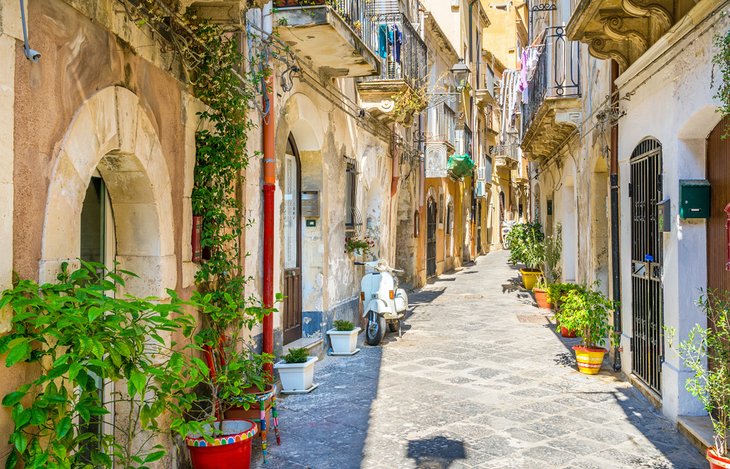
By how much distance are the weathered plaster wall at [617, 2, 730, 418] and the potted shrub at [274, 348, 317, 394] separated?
3.35 meters

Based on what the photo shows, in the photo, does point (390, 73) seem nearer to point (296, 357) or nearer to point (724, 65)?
point (296, 357)

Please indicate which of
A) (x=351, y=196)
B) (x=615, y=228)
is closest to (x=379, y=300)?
(x=351, y=196)

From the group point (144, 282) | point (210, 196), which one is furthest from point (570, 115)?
point (144, 282)

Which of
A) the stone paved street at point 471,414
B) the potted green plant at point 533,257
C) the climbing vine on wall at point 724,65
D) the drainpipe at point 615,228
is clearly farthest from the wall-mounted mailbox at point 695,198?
the potted green plant at point 533,257

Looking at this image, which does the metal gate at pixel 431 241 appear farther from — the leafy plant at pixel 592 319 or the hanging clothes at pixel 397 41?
the leafy plant at pixel 592 319

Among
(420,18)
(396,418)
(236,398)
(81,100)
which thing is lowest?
(396,418)

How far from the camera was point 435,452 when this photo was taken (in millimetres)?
5246

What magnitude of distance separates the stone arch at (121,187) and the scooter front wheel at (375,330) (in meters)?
5.24

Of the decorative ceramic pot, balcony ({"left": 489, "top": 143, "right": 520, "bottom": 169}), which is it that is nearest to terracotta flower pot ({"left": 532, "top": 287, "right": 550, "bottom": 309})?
the decorative ceramic pot

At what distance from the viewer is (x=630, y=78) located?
7.09 m

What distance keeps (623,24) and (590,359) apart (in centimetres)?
364

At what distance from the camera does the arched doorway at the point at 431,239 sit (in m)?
20.1

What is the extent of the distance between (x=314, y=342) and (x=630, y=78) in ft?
15.3

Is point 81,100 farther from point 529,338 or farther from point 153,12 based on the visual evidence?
point 529,338
